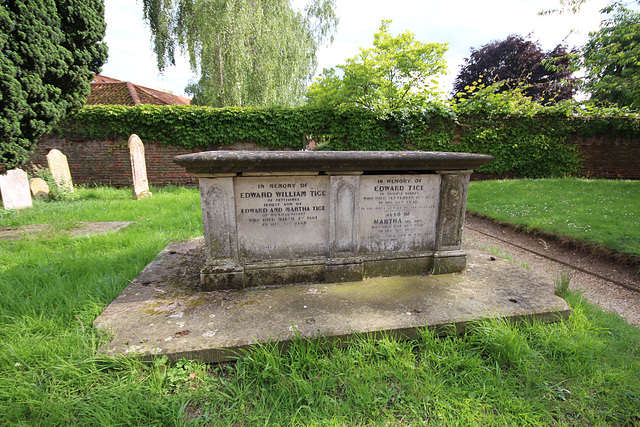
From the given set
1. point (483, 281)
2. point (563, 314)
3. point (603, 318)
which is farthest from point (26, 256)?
point (603, 318)

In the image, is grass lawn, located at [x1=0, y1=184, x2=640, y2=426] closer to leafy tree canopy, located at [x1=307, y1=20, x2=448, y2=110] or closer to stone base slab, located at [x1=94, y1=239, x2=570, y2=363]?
stone base slab, located at [x1=94, y1=239, x2=570, y2=363]

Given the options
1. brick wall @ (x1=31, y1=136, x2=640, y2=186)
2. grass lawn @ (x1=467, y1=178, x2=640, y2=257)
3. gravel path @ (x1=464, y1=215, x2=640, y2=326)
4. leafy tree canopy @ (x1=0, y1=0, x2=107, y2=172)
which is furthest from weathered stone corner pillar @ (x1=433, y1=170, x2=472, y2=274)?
brick wall @ (x1=31, y1=136, x2=640, y2=186)

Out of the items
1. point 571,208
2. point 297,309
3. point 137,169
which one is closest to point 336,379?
point 297,309

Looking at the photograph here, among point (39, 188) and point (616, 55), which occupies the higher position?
point (616, 55)

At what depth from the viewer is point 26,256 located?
10.7 ft

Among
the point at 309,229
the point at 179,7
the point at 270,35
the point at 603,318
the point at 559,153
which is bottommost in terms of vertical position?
the point at 603,318

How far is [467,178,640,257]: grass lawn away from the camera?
13.6 ft

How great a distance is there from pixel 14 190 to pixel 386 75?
10521mm

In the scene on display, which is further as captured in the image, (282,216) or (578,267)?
(578,267)

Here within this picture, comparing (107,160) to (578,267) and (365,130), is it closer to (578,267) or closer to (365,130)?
(365,130)

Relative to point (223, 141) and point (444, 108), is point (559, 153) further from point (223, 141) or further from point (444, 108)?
point (223, 141)

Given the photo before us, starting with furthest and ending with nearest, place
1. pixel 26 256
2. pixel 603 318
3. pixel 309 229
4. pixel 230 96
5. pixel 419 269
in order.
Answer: pixel 230 96, pixel 26 256, pixel 419 269, pixel 309 229, pixel 603 318

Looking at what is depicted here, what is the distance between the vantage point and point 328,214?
8.59 ft

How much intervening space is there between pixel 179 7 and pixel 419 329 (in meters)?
14.9
